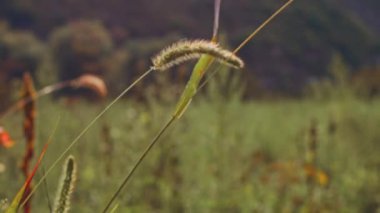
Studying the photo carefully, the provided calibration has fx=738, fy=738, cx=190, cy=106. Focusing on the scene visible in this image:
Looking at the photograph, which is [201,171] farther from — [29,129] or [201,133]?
[29,129]

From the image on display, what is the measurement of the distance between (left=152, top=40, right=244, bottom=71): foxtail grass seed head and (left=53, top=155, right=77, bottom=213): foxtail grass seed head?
0.16 metres

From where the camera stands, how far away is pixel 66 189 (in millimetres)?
838

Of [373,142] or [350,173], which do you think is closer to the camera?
[350,173]

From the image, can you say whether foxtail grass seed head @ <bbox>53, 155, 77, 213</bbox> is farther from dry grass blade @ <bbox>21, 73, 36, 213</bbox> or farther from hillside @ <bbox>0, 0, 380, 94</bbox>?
hillside @ <bbox>0, 0, 380, 94</bbox>

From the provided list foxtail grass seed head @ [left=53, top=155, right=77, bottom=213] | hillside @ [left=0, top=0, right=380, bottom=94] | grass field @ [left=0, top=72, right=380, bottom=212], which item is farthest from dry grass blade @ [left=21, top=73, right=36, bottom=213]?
hillside @ [left=0, top=0, right=380, bottom=94]

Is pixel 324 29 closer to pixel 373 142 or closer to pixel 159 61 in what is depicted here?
pixel 373 142

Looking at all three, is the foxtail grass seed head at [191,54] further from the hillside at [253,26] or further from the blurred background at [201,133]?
the hillside at [253,26]

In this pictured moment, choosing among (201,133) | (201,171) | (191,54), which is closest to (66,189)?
(191,54)

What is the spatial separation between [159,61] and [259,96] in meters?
15.4

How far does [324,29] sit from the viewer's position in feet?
88.4

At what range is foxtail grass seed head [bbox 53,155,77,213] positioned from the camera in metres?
0.82

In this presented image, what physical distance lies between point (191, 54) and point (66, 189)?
21 centimetres

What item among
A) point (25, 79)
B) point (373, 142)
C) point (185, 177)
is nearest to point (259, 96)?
point (373, 142)

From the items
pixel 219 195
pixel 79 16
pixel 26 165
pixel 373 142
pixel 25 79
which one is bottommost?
pixel 26 165
